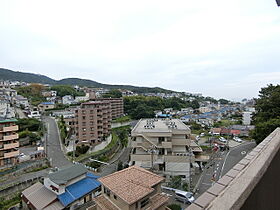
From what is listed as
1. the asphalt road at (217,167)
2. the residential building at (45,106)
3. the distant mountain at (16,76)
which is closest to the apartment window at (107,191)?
the asphalt road at (217,167)

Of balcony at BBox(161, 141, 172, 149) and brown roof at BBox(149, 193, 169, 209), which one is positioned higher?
balcony at BBox(161, 141, 172, 149)

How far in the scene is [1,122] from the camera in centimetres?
1418

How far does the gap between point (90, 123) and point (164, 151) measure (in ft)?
35.8

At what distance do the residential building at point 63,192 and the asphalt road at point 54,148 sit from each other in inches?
195

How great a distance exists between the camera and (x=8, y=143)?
47.7ft

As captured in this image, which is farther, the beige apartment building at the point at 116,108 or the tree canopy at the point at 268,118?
the beige apartment building at the point at 116,108

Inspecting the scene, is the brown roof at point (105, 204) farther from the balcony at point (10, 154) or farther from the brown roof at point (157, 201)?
the balcony at point (10, 154)

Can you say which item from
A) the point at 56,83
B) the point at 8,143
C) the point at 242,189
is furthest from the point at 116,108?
the point at 56,83

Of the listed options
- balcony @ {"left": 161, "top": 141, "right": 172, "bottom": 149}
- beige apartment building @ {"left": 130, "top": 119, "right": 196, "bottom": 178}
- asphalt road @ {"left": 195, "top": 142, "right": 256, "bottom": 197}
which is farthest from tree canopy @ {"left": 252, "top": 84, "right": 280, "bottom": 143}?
balcony @ {"left": 161, "top": 141, "right": 172, "bottom": 149}

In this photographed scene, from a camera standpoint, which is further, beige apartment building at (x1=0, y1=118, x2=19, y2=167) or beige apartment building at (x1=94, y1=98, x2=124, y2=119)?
beige apartment building at (x1=94, y1=98, x2=124, y2=119)

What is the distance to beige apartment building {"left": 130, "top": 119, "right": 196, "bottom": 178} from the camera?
13164 millimetres

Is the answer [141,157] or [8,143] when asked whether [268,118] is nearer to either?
[141,157]

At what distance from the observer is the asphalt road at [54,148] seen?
15.7 meters

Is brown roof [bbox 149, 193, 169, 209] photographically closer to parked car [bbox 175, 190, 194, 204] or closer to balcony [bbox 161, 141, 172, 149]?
parked car [bbox 175, 190, 194, 204]
